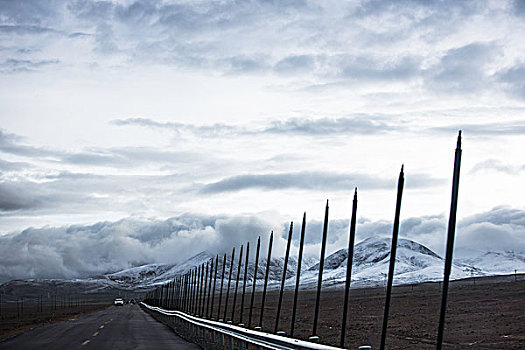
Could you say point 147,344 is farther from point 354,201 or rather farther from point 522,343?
point 522,343

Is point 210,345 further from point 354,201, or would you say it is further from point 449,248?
point 449,248

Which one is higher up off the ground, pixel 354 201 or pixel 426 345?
pixel 354 201

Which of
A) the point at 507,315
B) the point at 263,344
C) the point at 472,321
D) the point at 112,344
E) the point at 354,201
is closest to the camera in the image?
the point at 263,344

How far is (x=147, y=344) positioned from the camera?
25.1 m

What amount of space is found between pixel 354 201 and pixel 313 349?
9.56 meters

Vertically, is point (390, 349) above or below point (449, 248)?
below

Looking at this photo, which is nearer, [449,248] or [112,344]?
[449,248]

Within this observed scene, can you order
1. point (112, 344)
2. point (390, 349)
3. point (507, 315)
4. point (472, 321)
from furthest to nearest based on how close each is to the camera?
point (507, 315) < point (472, 321) < point (390, 349) < point (112, 344)

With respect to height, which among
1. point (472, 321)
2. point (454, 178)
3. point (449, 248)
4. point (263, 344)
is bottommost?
point (472, 321)

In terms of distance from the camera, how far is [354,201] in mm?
22953

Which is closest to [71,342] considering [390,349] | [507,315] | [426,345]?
[390,349]

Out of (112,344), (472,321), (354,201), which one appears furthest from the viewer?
(472,321)

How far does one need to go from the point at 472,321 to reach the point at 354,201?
29.9 m

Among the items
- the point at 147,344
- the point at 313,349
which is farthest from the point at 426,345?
the point at 313,349
